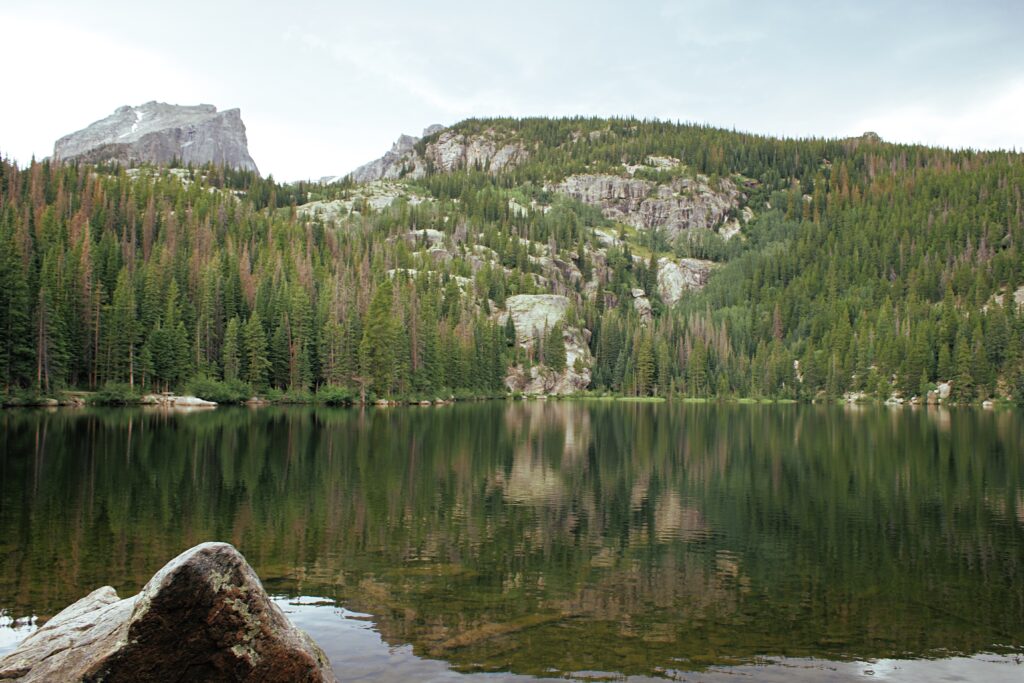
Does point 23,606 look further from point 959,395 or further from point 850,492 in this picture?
point 959,395

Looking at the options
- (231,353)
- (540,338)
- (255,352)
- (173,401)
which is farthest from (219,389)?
(540,338)

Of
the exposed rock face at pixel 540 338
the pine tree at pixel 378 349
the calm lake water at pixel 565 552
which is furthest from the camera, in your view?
the exposed rock face at pixel 540 338

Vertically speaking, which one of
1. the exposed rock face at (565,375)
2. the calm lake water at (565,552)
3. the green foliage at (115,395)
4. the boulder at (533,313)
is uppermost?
the boulder at (533,313)

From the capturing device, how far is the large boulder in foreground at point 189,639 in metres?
7.87

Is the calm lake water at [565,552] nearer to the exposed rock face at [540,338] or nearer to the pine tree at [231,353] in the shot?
the pine tree at [231,353]

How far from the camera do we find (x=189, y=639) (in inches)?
314

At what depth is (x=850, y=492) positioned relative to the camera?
99.8 feet

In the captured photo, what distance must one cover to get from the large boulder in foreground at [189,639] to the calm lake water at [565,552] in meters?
3.41

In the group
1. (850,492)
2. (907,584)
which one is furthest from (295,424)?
(907,584)

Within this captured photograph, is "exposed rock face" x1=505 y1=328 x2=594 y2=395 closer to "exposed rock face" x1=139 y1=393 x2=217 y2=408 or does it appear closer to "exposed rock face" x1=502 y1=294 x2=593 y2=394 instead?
"exposed rock face" x1=502 y1=294 x2=593 y2=394

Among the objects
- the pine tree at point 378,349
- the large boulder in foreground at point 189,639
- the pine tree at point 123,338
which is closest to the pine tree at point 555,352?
the pine tree at point 378,349

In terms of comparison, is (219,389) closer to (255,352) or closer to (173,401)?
(173,401)

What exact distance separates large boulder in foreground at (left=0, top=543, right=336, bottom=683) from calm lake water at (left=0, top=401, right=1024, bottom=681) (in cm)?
341

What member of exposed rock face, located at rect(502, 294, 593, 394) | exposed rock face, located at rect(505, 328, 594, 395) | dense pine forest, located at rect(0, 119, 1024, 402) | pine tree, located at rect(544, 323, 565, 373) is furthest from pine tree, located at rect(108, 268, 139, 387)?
pine tree, located at rect(544, 323, 565, 373)
